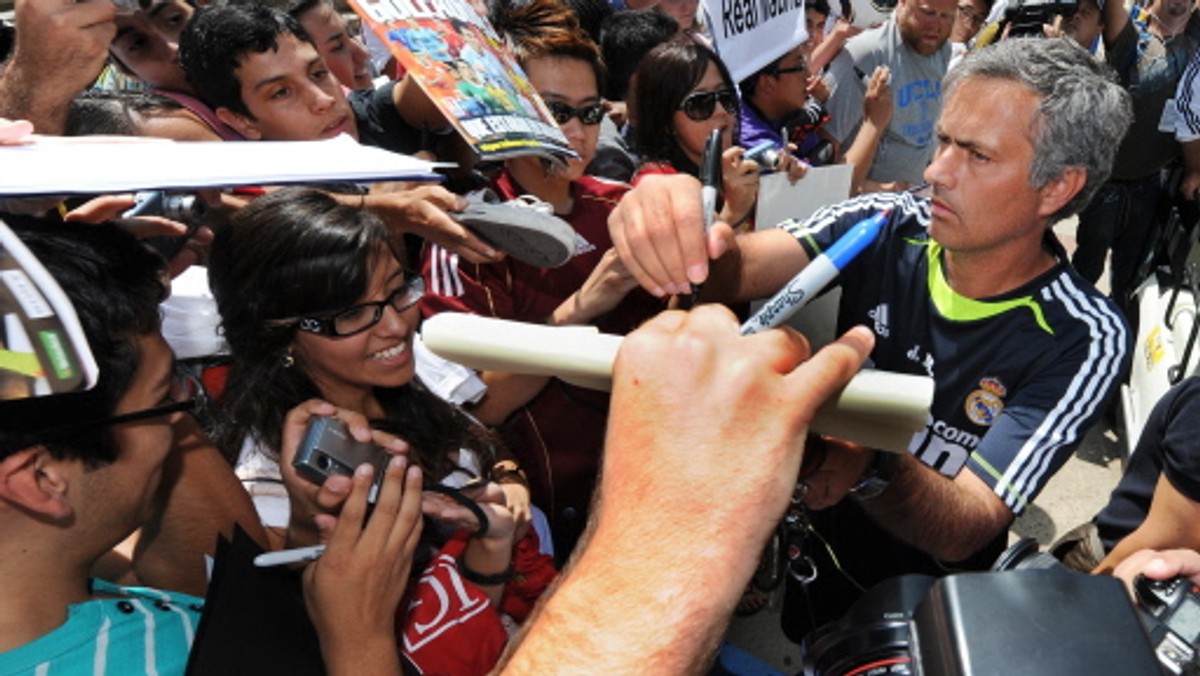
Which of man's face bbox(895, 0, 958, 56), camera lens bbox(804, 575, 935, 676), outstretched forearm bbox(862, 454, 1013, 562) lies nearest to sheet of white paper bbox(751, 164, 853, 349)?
outstretched forearm bbox(862, 454, 1013, 562)

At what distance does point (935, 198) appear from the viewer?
6.56 ft

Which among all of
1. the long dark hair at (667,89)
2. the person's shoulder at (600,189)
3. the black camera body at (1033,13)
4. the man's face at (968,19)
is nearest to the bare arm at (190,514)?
the person's shoulder at (600,189)

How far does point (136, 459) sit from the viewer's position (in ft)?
4.29

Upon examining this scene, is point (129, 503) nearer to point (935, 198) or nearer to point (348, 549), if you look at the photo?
point (348, 549)

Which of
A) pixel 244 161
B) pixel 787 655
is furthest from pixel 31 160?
pixel 787 655

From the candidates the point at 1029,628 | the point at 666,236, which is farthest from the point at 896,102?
the point at 1029,628

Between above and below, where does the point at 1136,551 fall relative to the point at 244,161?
below

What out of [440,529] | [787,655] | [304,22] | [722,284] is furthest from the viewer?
[304,22]

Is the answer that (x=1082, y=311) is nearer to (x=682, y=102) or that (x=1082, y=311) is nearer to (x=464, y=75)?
(x=464, y=75)

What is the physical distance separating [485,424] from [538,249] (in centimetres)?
49

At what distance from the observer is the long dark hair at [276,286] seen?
1788mm

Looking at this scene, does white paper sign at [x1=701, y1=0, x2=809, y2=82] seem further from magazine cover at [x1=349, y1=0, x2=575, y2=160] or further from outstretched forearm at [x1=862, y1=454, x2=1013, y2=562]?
outstretched forearm at [x1=862, y1=454, x2=1013, y2=562]

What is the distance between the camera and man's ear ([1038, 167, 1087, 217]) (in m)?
1.94

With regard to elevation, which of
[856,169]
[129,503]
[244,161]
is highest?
[244,161]
